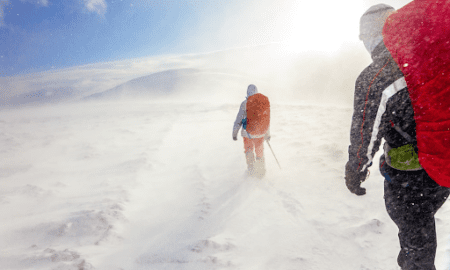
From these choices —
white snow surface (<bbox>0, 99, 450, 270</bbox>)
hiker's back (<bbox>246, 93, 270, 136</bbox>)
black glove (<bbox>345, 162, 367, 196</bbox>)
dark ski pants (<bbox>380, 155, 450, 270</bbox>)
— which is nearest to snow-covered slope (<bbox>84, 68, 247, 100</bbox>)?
white snow surface (<bbox>0, 99, 450, 270</bbox>)

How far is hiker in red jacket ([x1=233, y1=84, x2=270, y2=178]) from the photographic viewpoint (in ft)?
12.4

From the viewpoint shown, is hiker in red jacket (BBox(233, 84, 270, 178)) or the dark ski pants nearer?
the dark ski pants

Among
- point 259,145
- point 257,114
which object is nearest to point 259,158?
point 259,145

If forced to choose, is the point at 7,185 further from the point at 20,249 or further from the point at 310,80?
the point at 310,80

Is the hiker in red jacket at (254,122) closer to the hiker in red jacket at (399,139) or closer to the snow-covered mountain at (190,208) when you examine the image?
the snow-covered mountain at (190,208)

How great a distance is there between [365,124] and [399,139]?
19cm

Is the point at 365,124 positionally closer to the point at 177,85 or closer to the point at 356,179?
the point at 356,179

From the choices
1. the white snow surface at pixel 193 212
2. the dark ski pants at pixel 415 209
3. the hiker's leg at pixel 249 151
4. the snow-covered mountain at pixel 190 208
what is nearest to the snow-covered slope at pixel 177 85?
the snow-covered mountain at pixel 190 208

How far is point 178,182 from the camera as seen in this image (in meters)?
4.46

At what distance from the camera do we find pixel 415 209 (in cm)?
128

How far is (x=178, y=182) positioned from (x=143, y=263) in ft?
7.28

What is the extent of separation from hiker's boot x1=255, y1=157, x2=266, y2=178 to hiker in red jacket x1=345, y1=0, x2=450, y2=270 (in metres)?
2.75

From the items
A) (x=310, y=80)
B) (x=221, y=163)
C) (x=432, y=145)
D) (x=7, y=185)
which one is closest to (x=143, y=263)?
(x=432, y=145)

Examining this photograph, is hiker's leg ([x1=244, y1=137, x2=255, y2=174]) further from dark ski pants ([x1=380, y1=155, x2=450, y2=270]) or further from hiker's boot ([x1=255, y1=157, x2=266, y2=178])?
dark ski pants ([x1=380, y1=155, x2=450, y2=270])
